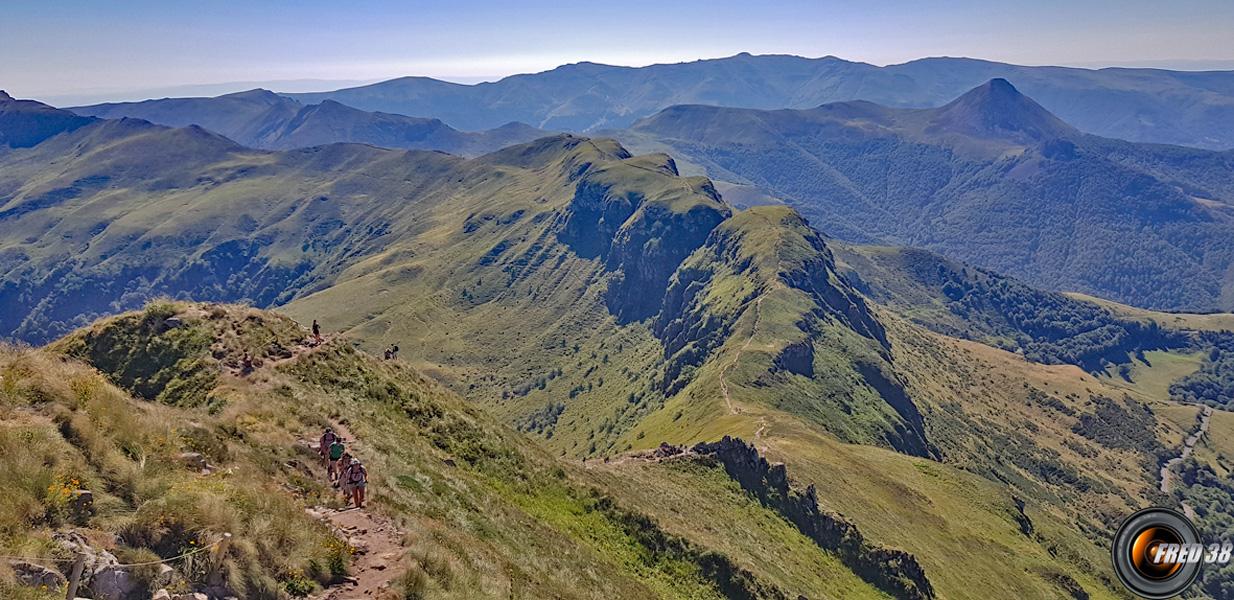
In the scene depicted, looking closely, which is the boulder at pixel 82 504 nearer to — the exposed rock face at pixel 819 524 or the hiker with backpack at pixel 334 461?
the hiker with backpack at pixel 334 461

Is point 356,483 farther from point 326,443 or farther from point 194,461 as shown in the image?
point 194,461

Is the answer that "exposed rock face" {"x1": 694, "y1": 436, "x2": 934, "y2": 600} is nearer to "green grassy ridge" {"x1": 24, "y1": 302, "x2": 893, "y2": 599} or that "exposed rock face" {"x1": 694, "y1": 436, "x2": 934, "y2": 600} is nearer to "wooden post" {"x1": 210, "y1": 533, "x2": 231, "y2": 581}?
"green grassy ridge" {"x1": 24, "y1": 302, "x2": 893, "y2": 599}

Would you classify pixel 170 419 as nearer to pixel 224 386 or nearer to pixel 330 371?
pixel 224 386

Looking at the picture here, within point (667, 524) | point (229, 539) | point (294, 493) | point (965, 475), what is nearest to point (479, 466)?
point (667, 524)

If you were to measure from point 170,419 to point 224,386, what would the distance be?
13220 millimetres

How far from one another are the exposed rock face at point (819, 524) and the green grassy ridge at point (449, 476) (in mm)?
19896

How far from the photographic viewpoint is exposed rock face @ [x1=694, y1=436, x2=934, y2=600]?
74375 mm

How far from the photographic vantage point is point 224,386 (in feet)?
131

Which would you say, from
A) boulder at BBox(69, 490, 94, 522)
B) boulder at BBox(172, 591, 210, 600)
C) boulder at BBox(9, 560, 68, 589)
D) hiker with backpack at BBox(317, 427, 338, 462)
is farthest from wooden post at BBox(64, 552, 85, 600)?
hiker with backpack at BBox(317, 427, 338, 462)

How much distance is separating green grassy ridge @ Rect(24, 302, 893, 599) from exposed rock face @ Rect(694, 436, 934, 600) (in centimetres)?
1990

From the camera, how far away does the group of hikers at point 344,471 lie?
2781 cm

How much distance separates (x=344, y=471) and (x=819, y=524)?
62952 mm

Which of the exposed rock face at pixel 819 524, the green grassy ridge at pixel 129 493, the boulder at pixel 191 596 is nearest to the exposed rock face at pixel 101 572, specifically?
the green grassy ridge at pixel 129 493
